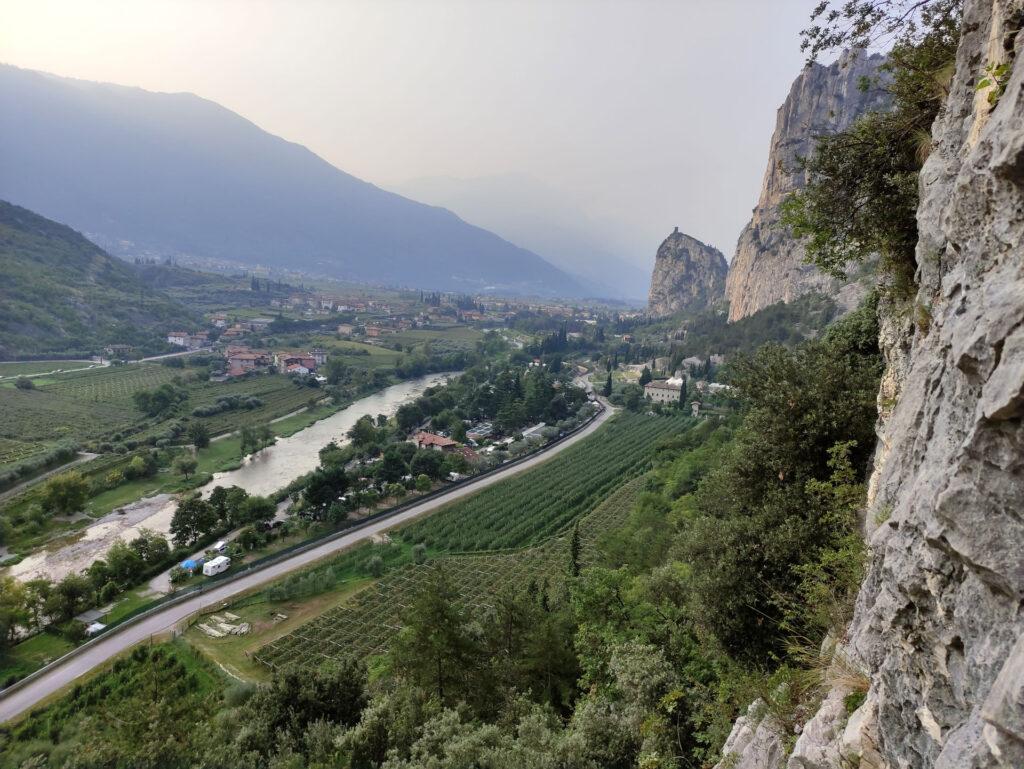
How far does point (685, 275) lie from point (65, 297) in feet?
438

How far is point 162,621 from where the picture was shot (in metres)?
19.0

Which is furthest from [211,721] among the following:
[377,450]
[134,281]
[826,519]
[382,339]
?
[134,281]

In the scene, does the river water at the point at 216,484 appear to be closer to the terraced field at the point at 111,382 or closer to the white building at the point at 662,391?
the terraced field at the point at 111,382

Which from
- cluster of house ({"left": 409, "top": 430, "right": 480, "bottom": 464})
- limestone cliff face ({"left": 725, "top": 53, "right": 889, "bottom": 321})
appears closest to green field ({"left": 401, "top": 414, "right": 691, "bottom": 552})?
cluster of house ({"left": 409, "top": 430, "right": 480, "bottom": 464})

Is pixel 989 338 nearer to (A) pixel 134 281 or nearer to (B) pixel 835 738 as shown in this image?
(B) pixel 835 738

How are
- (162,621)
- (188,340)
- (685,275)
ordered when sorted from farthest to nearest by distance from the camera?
(685,275) < (188,340) < (162,621)

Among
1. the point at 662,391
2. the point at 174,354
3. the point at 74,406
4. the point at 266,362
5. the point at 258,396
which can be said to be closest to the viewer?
the point at 74,406

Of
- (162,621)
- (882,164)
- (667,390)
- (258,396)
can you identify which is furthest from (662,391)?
(882,164)

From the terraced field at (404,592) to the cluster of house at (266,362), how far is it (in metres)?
47.8

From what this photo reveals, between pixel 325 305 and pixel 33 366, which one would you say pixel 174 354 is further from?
pixel 325 305

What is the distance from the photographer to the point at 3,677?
16.1 meters

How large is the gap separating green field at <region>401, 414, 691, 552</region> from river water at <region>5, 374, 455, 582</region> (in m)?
13.2

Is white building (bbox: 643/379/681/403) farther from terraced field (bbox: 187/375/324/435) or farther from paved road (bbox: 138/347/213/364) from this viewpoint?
paved road (bbox: 138/347/213/364)

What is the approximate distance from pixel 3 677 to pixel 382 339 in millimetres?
78362
